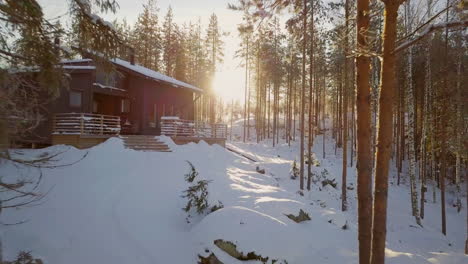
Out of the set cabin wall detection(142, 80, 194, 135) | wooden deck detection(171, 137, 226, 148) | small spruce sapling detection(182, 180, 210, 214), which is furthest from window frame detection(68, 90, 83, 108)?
small spruce sapling detection(182, 180, 210, 214)

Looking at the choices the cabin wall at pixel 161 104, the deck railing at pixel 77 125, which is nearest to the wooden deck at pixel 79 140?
the deck railing at pixel 77 125

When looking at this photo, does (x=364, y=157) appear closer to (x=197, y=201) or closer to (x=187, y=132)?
(x=197, y=201)

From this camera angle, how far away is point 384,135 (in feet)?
11.7

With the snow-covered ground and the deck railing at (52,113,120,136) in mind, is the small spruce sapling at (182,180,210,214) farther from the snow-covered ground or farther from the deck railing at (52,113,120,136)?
the deck railing at (52,113,120,136)

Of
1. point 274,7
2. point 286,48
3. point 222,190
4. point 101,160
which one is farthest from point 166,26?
point 274,7

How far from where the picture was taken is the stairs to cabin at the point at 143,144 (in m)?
14.0

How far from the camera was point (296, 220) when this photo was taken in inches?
277

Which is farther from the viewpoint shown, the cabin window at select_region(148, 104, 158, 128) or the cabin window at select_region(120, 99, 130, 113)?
the cabin window at select_region(148, 104, 158, 128)

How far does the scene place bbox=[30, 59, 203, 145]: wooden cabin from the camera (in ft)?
47.2

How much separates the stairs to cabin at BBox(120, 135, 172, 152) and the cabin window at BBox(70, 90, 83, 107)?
414 centimetres

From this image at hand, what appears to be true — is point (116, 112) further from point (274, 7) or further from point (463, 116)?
point (463, 116)

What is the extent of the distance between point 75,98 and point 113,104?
345 cm

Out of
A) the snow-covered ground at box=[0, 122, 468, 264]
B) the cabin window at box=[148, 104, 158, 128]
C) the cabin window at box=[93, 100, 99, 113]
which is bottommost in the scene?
the snow-covered ground at box=[0, 122, 468, 264]

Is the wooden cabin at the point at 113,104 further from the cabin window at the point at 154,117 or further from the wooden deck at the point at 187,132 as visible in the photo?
the wooden deck at the point at 187,132
